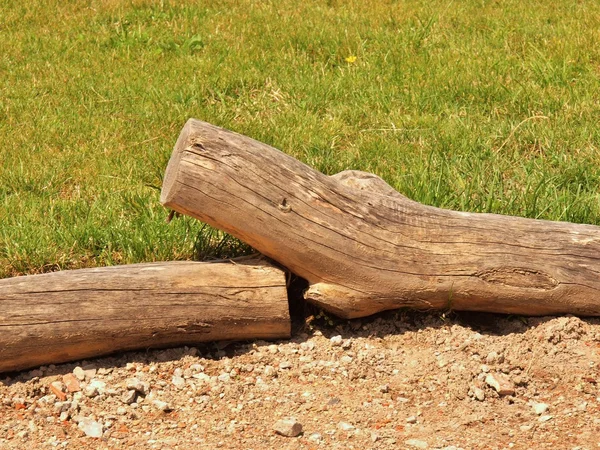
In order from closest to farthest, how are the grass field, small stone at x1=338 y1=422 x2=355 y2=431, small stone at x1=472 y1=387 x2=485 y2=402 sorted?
1. small stone at x1=338 y1=422 x2=355 y2=431
2. small stone at x1=472 y1=387 x2=485 y2=402
3. the grass field

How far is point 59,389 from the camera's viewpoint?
3.90m

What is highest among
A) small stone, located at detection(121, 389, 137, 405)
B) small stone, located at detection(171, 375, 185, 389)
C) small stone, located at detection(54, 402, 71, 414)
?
small stone, located at detection(54, 402, 71, 414)

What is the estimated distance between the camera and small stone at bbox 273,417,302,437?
12.0 feet

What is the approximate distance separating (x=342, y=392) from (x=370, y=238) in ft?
2.25

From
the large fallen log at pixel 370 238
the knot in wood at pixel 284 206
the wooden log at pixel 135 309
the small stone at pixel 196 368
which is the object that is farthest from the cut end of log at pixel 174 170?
the small stone at pixel 196 368

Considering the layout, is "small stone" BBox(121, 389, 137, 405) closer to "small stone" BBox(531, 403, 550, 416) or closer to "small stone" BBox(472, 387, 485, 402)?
"small stone" BBox(472, 387, 485, 402)

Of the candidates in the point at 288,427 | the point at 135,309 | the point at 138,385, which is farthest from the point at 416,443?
the point at 135,309

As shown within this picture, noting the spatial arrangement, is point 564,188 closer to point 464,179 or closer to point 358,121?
point 464,179

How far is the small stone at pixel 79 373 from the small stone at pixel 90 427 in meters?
0.25

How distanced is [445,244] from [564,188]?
1.27 metres

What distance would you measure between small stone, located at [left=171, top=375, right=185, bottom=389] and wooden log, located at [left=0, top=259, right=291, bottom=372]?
170mm

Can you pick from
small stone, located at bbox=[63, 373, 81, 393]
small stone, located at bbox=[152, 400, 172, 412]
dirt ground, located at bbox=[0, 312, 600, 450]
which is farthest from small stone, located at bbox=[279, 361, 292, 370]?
small stone, located at bbox=[63, 373, 81, 393]

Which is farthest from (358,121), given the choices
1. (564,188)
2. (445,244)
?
(445,244)

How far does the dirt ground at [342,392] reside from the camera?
3.68 m
